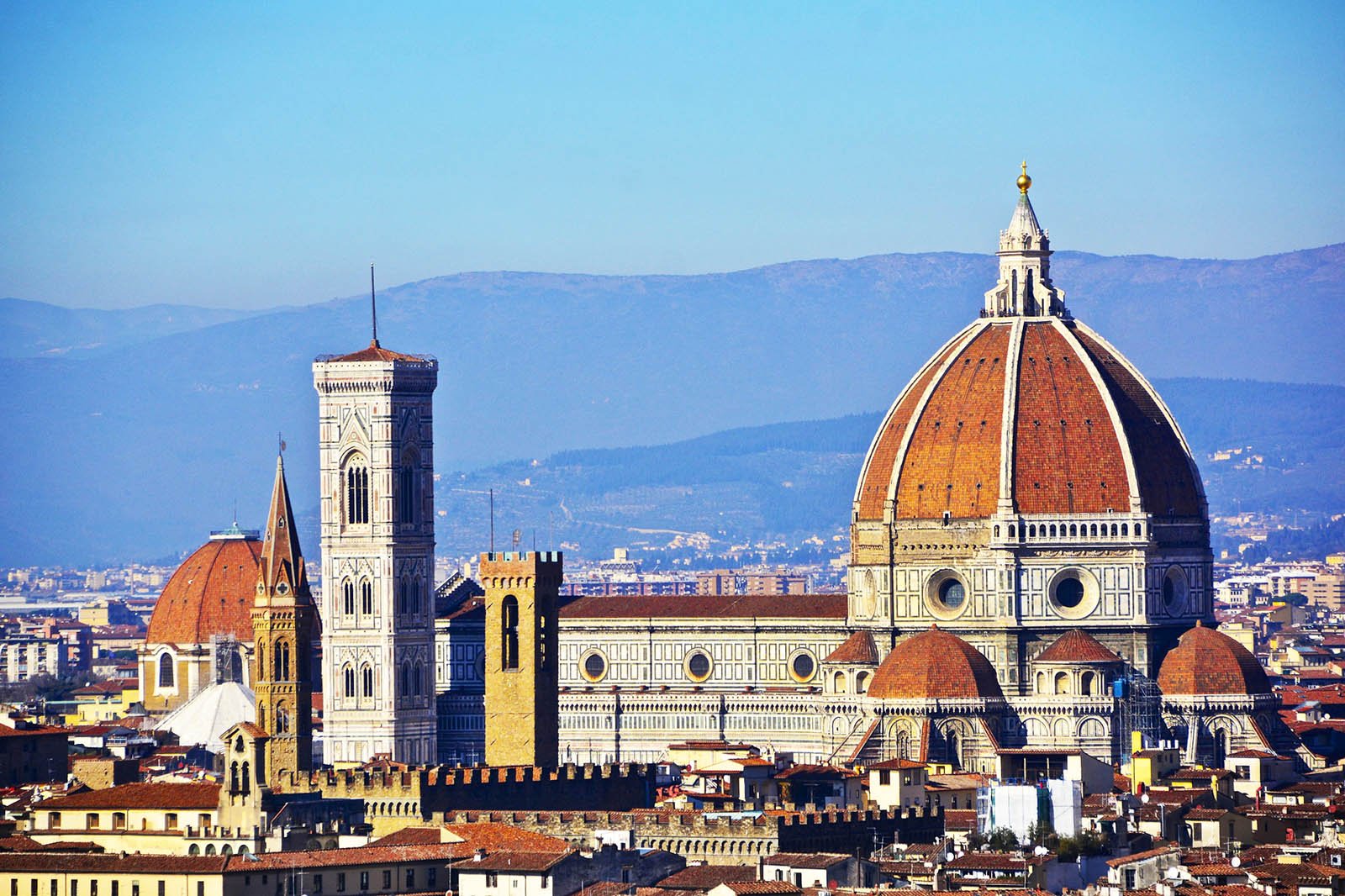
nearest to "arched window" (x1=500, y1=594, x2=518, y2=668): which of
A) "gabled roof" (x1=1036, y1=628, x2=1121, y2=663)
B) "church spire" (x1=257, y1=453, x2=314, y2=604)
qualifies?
"church spire" (x1=257, y1=453, x2=314, y2=604)

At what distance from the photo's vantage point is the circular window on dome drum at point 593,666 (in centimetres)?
12456

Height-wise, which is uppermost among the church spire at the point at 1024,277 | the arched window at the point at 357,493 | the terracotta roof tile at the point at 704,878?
the church spire at the point at 1024,277

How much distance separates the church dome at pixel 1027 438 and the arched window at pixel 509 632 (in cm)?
1645

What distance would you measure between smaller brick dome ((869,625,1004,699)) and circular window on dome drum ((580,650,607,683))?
41.7 feet

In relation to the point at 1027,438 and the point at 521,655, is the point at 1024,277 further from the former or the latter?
the point at 521,655

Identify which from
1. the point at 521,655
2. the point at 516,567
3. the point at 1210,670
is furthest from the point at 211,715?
the point at 1210,670

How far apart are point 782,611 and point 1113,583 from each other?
11471mm

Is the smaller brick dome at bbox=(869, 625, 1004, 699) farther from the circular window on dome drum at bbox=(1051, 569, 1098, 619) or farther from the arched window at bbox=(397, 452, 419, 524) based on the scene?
the arched window at bbox=(397, 452, 419, 524)

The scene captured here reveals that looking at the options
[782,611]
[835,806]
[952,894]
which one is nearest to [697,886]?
[952,894]

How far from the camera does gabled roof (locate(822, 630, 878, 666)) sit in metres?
118

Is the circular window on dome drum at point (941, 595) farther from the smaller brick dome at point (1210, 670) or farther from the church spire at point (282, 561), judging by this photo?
the church spire at point (282, 561)

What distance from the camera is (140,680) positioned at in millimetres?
158125

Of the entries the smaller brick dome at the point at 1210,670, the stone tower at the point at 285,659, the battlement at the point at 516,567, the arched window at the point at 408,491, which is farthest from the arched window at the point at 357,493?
the smaller brick dome at the point at 1210,670

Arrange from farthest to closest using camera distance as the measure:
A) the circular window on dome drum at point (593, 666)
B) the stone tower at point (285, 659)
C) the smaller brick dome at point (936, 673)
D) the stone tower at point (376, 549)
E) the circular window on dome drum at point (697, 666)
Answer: the circular window on dome drum at point (593, 666)
the circular window on dome drum at point (697, 666)
the stone tower at point (376, 549)
the smaller brick dome at point (936, 673)
the stone tower at point (285, 659)
